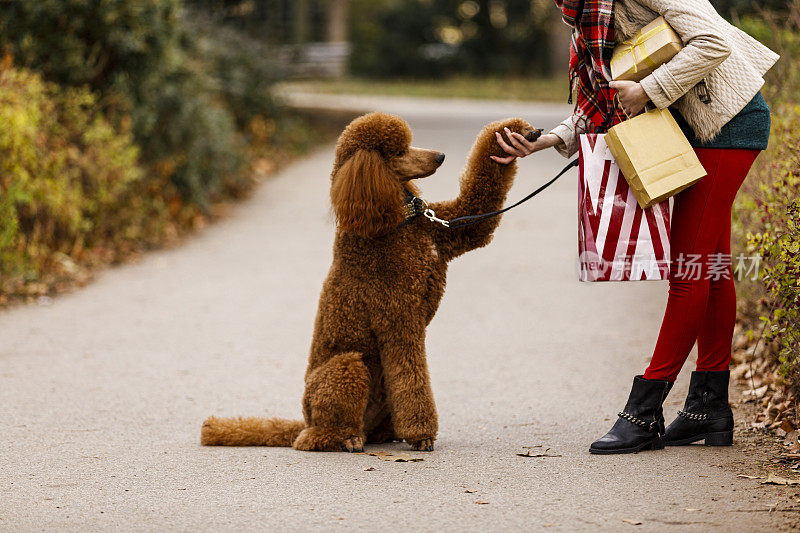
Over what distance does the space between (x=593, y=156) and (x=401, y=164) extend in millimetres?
845

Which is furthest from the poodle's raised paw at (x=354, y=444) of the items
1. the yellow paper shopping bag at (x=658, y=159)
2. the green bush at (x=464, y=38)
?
the green bush at (x=464, y=38)

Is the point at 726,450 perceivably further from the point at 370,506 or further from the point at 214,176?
the point at 214,176

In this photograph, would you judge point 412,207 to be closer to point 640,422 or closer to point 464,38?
point 640,422

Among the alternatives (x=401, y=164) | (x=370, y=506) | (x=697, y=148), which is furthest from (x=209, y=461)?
(x=697, y=148)

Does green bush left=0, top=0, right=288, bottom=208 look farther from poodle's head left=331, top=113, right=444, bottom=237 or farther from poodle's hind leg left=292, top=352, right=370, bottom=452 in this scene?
poodle's hind leg left=292, top=352, right=370, bottom=452

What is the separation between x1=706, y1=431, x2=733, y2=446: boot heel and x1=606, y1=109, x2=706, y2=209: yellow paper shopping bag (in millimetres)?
1194

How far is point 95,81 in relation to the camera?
10.1 meters

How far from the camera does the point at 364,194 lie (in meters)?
4.13

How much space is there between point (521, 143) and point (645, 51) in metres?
0.67

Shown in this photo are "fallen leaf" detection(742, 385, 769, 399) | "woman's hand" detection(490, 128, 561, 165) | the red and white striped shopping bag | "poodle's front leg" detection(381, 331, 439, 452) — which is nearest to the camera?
the red and white striped shopping bag

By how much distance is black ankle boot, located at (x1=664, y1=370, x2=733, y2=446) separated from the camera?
437 centimetres

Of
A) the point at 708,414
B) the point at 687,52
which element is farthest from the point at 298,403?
the point at 687,52

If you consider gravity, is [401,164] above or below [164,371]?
above

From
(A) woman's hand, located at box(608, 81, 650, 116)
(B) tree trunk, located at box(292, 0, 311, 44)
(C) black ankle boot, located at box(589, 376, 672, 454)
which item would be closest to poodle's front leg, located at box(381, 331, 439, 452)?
(C) black ankle boot, located at box(589, 376, 672, 454)
